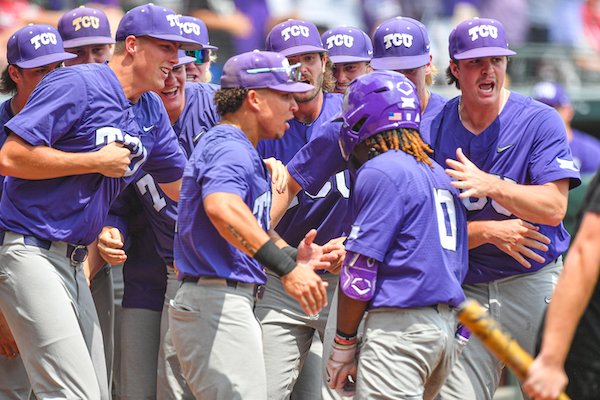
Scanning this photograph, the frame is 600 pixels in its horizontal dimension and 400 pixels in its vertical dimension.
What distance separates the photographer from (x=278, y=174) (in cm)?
568

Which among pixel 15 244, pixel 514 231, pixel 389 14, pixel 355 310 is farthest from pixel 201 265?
pixel 389 14

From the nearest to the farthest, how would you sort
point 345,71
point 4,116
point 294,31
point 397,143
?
point 397,143
point 4,116
point 294,31
point 345,71

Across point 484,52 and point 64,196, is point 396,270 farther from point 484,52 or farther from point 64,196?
point 64,196

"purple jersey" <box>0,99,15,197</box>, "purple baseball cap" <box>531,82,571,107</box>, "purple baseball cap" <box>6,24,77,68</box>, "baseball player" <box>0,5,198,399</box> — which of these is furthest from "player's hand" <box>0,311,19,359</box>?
"purple baseball cap" <box>531,82,571,107</box>

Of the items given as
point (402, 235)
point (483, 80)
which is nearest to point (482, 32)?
point (483, 80)

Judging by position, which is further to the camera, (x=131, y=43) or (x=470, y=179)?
(x=131, y=43)

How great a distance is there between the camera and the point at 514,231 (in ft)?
17.8

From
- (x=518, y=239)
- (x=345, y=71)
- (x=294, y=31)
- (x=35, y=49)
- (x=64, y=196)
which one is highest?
(x=294, y=31)

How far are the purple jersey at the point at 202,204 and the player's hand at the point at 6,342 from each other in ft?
5.16

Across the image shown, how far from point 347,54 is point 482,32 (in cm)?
140

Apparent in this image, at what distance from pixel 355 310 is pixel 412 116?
0.92 metres

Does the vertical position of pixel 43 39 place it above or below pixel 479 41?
below

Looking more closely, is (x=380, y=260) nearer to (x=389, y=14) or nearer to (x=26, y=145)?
Result: (x=26, y=145)

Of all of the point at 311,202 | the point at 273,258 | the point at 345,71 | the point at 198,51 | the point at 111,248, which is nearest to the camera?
the point at 273,258
